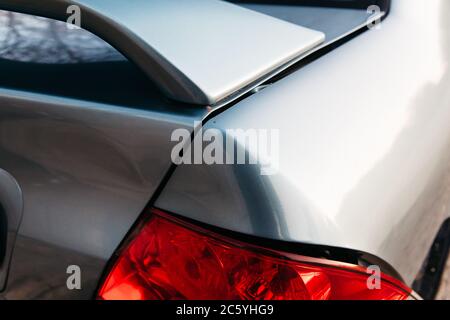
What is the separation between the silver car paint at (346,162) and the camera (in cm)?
101

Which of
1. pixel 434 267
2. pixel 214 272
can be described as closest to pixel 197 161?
pixel 214 272

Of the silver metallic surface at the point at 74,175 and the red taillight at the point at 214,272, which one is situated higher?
the silver metallic surface at the point at 74,175

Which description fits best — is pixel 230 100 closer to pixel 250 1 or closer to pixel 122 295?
pixel 122 295

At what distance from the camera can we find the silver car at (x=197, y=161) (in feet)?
3.37

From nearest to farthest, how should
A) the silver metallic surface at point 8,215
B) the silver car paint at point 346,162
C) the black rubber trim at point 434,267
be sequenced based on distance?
the silver car paint at point 346,162
the silver metallic surface at point 8,215
the black rubber trim at point 434,267

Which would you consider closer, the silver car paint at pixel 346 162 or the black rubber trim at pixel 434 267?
the silver car paint at pixel 346 162

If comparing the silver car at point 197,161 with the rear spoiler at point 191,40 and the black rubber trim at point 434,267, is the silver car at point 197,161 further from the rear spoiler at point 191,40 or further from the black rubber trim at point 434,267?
the black rubber trim at point 434,267

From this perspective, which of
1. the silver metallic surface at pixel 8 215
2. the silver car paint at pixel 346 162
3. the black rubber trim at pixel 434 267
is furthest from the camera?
the black rubber trim at pixel 434 267

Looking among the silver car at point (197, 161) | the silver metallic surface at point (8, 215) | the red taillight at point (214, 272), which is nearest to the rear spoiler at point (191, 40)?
the silver car at point (197, 161)

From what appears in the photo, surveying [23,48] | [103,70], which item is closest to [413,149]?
[103,70]

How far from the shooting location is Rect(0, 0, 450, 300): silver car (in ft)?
3.37

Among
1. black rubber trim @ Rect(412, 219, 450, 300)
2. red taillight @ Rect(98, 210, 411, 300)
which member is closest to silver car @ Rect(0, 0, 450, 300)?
red taillight @ Rect(98, 210, 411, 300)

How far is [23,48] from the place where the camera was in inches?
56.4

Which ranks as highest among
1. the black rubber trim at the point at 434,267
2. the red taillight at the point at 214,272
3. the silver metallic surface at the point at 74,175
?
the silver metallic surface at the point at 74,175
